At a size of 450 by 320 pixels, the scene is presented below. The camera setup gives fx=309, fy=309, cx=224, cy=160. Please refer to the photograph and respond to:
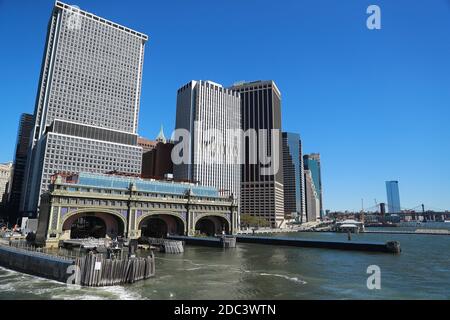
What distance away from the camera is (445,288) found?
4203 cm

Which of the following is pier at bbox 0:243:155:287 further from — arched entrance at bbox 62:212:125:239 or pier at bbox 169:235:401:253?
pier at bbox 169:235:401:253

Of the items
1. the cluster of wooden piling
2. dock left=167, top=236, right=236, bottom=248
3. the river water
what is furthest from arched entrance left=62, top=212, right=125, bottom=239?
the cluster of wooden piling

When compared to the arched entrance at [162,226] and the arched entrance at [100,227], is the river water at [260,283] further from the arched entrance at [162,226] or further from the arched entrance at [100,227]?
the arched entrance at [162,226]

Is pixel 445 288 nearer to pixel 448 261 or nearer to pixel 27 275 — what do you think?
pixel 448 261

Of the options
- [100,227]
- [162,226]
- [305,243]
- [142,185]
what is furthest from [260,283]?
[162,226]

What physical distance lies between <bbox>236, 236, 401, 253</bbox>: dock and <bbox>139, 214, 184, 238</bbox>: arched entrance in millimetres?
24808

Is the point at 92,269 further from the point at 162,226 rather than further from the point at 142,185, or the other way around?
the point at 162,226

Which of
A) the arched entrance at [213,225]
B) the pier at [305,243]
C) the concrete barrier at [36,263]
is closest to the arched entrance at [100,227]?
the pier at [305,243]

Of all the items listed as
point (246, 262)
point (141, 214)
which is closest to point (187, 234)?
point (141, 214)

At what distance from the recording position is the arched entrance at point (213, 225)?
136625 mm

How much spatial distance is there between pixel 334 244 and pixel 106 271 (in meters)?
72.3

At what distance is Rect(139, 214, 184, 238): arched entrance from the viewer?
123 metres

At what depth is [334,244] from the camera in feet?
307
